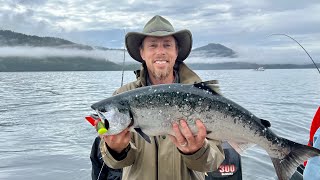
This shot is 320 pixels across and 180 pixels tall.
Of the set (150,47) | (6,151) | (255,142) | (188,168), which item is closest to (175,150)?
(188,168)

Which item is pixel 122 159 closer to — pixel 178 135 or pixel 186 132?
pixel 178 135

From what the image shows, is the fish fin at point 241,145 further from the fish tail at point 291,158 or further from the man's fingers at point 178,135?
the man's fingers at point 178,135

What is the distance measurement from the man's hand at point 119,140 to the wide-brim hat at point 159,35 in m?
1.45

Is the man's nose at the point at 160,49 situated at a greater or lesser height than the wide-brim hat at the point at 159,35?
lesser

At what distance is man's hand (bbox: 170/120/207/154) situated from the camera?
13.1 ft

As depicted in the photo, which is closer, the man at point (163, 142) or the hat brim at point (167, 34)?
the man at point (163, 142)

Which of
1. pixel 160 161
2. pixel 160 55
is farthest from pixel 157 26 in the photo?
pixel 160 161

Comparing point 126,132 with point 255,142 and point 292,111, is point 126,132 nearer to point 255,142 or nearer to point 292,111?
point 255,142

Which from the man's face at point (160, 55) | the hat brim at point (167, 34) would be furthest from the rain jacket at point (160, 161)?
the hat brim at point (167, 34)

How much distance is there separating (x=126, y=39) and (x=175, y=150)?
183cm

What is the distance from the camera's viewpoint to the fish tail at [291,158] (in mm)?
3965

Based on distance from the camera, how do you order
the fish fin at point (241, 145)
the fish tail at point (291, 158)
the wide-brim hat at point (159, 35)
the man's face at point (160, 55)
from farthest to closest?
the wide-brim hat at point (159, 35) < the man's face at point (160, 55) < the fish fin at point (241, 145) < the fish tail at point (291, 158)

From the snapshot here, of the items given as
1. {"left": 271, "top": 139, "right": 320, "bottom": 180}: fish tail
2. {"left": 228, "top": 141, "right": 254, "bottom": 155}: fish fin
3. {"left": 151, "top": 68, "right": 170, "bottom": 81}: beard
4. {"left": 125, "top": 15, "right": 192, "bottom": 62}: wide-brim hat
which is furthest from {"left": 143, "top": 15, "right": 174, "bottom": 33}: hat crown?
{"left": 271, "top": 139, "right": 320, "bottom": 180}: fish tail

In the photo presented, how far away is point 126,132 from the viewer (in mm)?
4250
